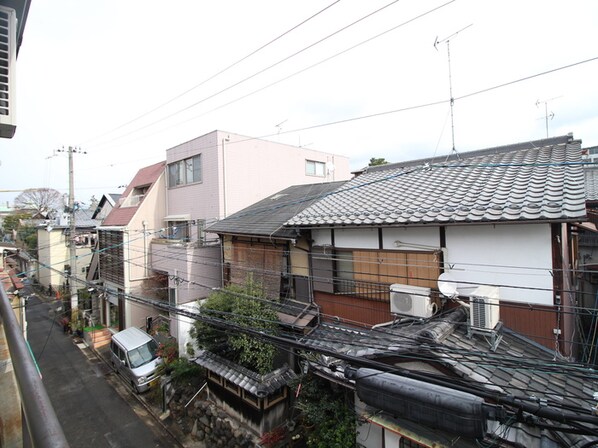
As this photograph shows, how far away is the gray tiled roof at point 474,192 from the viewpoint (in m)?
6.52

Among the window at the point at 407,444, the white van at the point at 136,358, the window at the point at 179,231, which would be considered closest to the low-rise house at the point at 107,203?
the window at the point at 179,231

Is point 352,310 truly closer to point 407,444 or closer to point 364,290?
point 364,290

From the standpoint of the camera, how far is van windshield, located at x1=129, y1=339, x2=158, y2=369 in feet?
48.4

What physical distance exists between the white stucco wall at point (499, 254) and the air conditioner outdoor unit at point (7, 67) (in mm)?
7322

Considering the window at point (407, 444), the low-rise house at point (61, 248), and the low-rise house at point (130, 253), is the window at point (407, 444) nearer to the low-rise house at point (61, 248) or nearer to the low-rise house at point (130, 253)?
the low-rise house at point (130, 253)

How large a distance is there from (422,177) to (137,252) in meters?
16.9

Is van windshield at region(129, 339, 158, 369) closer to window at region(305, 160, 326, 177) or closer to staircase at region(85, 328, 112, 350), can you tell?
staircase at region(85, 328, 112, 350)

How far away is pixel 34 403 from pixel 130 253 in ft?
66.7

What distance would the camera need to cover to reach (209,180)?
56.4 ft

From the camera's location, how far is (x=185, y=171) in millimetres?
19406

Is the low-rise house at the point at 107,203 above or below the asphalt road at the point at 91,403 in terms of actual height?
above

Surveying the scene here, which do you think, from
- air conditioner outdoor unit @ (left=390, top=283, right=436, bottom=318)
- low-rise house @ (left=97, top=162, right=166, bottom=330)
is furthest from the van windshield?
air conditioner outdoor unit @ (left=390, top=283, right=436, bottom=318)

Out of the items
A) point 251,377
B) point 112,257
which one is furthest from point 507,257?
point 112,257

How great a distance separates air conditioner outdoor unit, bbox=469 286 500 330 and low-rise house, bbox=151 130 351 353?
1095cm
